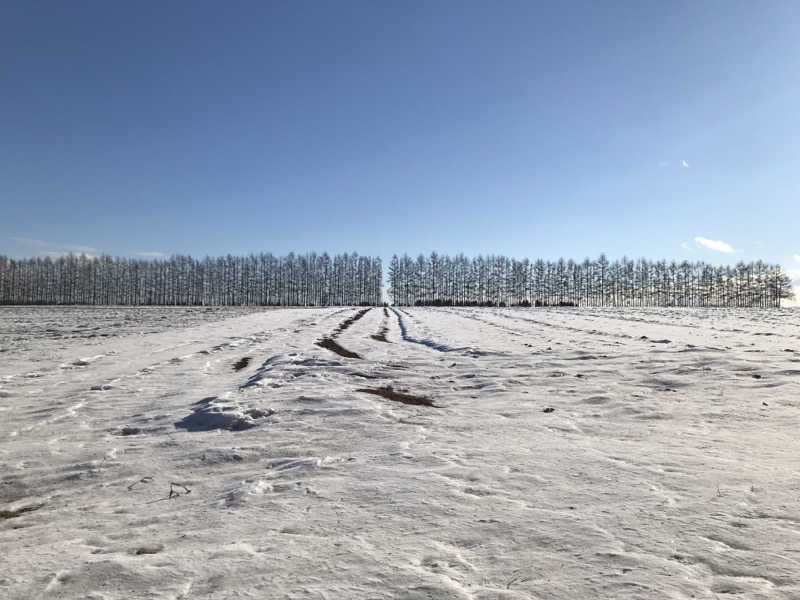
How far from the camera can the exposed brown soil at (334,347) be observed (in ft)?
37.7

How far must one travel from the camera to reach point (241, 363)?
1021cm

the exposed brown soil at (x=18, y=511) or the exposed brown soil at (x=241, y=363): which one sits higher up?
the exposed brown soil at (x=241, y=363)

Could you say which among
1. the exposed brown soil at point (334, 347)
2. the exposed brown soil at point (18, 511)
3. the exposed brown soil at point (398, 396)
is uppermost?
the exposed brown soil at point (334, 347)

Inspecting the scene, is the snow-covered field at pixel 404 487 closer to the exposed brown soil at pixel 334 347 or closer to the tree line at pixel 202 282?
the exposed brown soil at pixel 334 347

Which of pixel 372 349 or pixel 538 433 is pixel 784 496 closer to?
pixel 538 433

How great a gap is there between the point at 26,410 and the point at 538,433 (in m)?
7.14

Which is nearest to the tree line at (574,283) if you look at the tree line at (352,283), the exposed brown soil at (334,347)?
the tree line at (352,283)

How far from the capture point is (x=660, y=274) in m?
114

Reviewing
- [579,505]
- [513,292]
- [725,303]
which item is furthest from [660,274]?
[579,505]

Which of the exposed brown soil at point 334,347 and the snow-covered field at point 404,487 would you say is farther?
the exposed brown soil at point 334,347

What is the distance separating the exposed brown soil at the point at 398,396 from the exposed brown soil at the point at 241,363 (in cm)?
368

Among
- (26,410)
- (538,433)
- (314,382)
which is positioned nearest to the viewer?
(538,433)

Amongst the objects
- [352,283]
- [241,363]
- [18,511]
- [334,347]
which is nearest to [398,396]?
[18,511]

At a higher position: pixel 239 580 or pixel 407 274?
pixel 407 274
